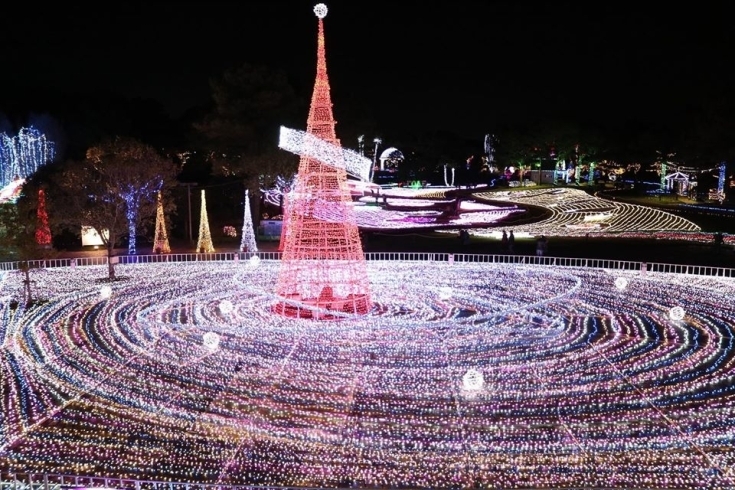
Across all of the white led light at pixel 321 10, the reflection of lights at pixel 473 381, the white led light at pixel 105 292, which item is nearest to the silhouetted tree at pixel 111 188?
the white led light at pixel 105 292

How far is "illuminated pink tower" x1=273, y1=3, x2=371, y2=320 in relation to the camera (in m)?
15.8

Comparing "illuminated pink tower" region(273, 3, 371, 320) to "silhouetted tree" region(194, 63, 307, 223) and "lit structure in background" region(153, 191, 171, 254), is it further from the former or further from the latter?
"silhouetted tree" region(194, 63, 307, 223)

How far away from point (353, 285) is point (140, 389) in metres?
6.53

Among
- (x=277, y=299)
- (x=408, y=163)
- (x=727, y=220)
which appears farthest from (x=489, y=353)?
(x=408, y=163)

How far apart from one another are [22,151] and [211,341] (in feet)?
162

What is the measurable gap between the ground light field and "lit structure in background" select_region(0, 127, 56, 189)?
39761 millimetres

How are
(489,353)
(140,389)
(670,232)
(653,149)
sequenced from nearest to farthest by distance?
1. (140,389)
2. (489,353)
3. (670,232)
4. (653,149)

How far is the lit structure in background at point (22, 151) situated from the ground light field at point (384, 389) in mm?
39761

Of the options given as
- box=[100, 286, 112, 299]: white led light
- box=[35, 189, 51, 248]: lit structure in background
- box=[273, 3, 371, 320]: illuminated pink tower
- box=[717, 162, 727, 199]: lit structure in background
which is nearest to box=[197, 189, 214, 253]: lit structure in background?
box=[35, 189, 51, 248]: lit structure in background

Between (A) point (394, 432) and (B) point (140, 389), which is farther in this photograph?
(B) point (140, 389)

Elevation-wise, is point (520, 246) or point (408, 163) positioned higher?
point (408, 163)

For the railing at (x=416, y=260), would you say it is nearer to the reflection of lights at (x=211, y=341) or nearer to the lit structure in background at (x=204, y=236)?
the lit structure in background at (x=204, y=236)

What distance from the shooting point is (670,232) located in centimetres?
3303

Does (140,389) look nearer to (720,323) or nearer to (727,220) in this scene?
(720,323)
